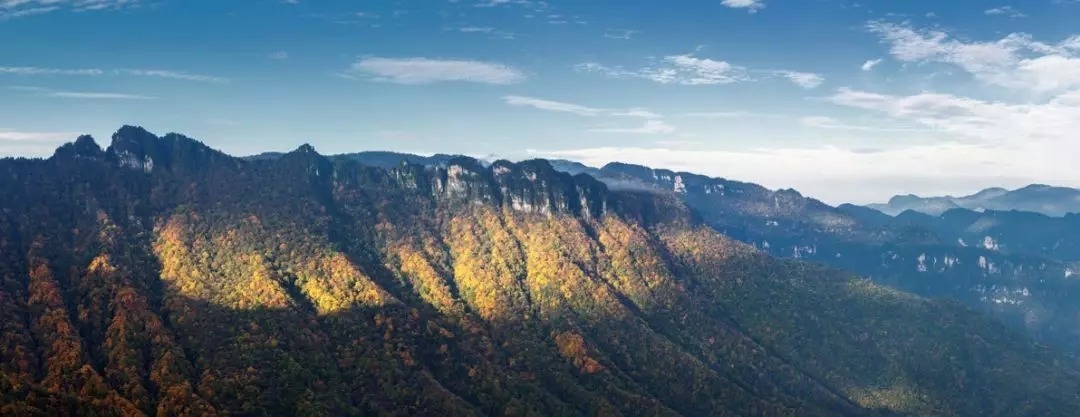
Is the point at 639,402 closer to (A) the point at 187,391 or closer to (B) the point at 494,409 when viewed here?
(B) the point at 494,409

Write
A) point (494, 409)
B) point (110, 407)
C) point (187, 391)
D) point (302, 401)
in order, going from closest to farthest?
point (110, 407), point (187, 391), point (302, 401), point (494, 409)

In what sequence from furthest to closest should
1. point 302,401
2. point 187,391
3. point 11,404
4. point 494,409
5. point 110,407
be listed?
point 494,409 < point 302,401 < point 187,391 < point 110,407 < point 11,404

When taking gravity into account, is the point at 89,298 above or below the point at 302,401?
above

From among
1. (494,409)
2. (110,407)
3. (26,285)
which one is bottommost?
(494,409)

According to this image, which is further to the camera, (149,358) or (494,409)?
(494,409)

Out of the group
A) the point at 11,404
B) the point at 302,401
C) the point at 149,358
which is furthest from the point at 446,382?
the point at 11,404

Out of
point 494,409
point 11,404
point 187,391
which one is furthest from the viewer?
point 494,409

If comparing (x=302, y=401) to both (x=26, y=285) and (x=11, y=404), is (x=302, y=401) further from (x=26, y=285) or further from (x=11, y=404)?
(x=26, y=285)

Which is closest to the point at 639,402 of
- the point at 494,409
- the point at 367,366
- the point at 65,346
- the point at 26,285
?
the point at 494,409

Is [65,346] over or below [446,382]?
over
